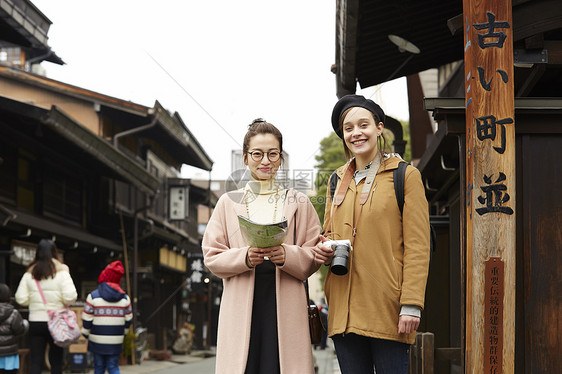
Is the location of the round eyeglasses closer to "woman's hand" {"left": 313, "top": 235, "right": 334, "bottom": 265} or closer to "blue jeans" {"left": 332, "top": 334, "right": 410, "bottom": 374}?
"woman's hand" {"left": 313, "top": 235, "right": 334, "bottom": 265}

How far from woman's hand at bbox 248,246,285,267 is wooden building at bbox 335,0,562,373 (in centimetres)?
126

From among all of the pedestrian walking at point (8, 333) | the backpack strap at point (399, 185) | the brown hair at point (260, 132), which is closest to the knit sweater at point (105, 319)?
the pedestrian walking at point (8, 333)

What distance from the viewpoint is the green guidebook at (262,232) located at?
3.83 meters

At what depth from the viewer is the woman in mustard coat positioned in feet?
12.9

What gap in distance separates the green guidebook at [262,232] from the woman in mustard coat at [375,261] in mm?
290

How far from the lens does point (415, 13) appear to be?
870 centimetres

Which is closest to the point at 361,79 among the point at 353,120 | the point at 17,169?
the point at 353,120

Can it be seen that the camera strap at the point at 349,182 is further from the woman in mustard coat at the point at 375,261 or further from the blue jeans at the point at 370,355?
the blue jeans at the point at 370,355

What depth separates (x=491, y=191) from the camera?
4348mm

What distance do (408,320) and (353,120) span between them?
1.17 metres

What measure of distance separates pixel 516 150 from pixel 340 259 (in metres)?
2.12

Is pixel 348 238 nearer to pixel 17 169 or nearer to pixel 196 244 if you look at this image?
pixel 17 169

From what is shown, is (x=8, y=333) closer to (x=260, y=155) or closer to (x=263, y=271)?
(x=263, y=271)

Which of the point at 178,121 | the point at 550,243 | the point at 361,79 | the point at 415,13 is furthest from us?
the point at 178,121
